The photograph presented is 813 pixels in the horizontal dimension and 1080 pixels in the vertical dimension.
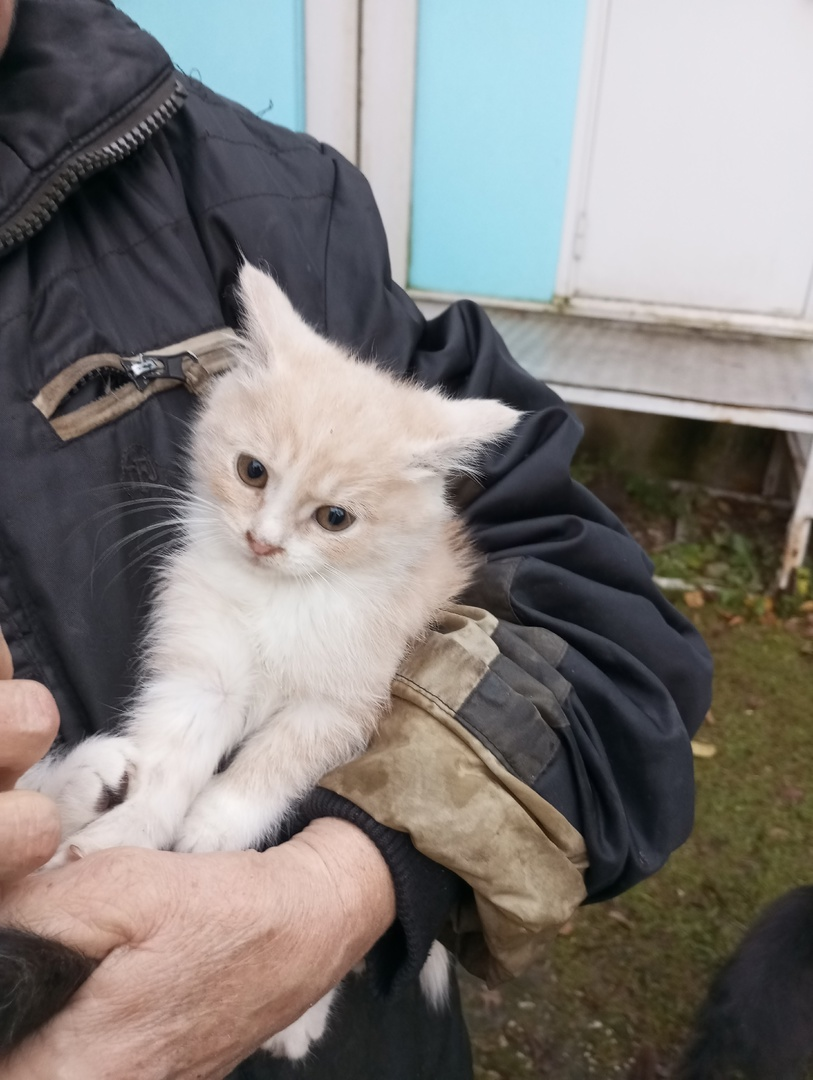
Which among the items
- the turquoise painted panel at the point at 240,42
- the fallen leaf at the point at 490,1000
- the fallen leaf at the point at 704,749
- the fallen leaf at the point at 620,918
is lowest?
the fallen leaf at the point at 490,1000

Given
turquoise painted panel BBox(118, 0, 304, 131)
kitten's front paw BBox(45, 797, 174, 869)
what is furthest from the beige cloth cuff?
turquoise painted panel BBox(118, 0, 304, 131)

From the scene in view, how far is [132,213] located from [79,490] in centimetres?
41

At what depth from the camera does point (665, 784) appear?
3.55 ft

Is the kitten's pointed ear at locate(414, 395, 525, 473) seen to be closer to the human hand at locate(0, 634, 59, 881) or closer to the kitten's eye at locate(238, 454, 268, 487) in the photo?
the kitten's eye at locate(238, 454, 268, 487)

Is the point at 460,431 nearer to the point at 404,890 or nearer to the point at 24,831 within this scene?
the point at 404,890

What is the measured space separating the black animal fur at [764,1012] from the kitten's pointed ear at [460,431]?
90 cm

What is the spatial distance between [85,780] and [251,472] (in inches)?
18.4

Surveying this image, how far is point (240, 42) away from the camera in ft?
9.37

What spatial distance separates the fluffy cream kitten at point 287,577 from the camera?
42.0 inches

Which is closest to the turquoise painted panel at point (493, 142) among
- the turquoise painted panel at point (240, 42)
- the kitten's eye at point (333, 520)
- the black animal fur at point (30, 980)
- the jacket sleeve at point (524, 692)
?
the turquoise painted panel at point (240, 42)

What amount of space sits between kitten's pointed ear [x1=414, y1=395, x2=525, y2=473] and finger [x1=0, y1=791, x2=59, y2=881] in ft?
2.18

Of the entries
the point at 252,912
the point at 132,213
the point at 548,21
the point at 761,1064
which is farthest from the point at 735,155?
the point at 252,912

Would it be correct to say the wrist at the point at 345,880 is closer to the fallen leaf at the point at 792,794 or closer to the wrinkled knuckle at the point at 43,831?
the wrinkled knuckle at the point at 43,831

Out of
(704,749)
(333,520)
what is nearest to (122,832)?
(333,520)
